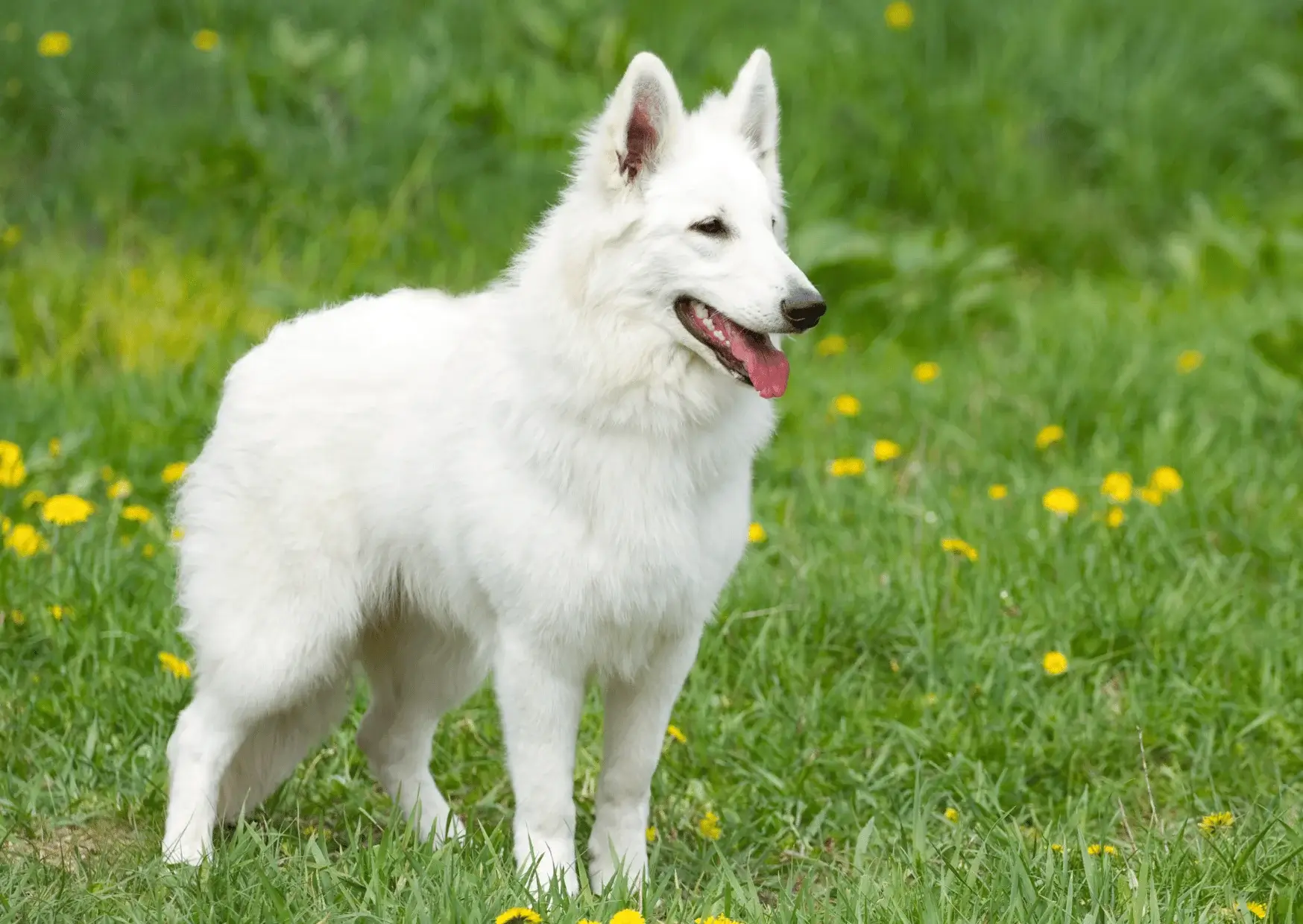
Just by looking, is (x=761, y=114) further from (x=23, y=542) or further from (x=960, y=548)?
(x=23, y=542)

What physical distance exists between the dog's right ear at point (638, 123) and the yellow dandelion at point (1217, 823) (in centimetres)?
179

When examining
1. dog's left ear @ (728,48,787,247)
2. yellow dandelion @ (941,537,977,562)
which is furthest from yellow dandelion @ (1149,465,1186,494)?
dog's left ear @ (728,48,787,247)

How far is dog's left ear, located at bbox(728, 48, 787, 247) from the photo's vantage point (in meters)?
3.29

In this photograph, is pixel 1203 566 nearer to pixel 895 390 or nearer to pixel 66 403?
pixel 895 390

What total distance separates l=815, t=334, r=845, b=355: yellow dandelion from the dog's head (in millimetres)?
3503

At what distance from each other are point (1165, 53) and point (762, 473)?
436 centimetres

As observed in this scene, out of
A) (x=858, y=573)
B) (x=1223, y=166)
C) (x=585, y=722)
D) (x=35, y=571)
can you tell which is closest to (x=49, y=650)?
(x=35, y=571)

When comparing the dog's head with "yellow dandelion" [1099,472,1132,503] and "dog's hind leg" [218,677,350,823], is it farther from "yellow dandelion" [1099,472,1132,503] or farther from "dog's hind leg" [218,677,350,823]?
"yellow dandelion" [1099,472,1132,503]

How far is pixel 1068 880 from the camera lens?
2973 millimetres

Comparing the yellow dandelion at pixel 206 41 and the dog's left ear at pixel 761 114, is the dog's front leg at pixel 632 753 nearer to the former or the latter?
the dog's left ear at pixel 761 114

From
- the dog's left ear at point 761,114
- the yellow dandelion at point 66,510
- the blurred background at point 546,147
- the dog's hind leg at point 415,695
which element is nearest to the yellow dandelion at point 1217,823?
the dog's left ear at point 761,114

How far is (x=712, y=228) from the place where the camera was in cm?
309

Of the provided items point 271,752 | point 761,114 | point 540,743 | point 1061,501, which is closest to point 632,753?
point 540,743

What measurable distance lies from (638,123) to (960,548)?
180 centimetres
